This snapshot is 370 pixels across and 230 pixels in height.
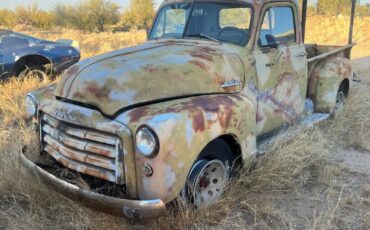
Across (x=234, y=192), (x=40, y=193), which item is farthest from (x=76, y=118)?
(x=234, y=192)

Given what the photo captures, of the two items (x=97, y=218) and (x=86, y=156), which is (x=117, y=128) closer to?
(x=86, y=156)

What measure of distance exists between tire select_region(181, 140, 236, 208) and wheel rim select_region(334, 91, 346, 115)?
325 centimetres

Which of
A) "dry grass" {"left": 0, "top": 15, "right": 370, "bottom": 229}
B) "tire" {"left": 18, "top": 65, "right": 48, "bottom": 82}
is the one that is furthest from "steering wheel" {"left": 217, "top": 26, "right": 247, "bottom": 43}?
"tire" {"left": 18, "top": 65, "right": 48, "bottom": 82}

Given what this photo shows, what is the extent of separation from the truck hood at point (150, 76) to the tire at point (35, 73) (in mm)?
5144

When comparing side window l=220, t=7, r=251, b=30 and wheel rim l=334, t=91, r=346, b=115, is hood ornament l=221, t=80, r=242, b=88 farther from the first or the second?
wheel rim l=334, t=91, r=346, b=115

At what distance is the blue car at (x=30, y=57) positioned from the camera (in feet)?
29.1

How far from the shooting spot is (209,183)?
149 inches

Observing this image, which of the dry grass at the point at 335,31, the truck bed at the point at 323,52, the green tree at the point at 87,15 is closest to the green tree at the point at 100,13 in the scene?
the green tree at the point at 87,15

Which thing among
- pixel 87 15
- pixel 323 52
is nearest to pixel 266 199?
pixel 323 52

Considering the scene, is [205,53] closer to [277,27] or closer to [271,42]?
[271,42]

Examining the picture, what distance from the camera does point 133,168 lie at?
3.18 m

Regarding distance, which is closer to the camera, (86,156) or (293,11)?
(86,156)

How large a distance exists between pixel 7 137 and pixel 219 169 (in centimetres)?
331

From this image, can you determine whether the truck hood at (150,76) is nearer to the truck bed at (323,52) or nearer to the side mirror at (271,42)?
the side mirror at (271,42)
